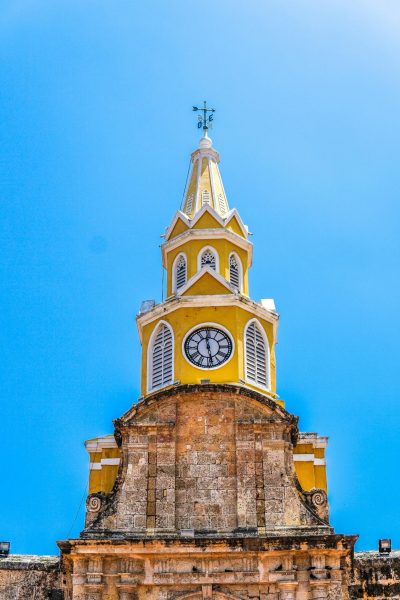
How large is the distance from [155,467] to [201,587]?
13.4 ft

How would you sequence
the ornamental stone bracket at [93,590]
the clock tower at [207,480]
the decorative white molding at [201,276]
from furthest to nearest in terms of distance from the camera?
1. the decorative white molding at [201,276]
2. the clock tower at [207,480]
3. the ornamental stone bracket at [93,590]

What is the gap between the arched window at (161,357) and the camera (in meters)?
35.2

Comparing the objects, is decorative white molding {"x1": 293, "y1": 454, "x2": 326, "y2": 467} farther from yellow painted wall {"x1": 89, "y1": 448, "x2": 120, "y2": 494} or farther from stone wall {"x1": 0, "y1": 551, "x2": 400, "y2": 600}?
yellow painted wall {"x1": 89, "y1": 448, "x2": 120, "y2": 494}

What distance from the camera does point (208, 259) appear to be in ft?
127

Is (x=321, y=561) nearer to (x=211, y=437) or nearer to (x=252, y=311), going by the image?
(x=211, y=437)

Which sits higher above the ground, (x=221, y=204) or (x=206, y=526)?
(x=221, y=204)

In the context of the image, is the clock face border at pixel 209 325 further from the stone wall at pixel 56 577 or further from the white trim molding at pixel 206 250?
the stone wall at pixel 56 577

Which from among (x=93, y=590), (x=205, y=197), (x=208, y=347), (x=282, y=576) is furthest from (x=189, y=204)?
(x=93, y=590)

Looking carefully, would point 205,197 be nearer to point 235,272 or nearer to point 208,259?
point 208,259

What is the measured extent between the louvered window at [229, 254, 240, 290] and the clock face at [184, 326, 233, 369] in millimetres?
3461

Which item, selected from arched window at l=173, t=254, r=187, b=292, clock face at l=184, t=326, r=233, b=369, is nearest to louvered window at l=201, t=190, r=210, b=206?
arched window at l=173, t=254, r=187, b=292

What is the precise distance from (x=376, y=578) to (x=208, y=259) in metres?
13.5

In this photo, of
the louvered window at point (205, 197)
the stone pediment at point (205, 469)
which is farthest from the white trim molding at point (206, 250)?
the stone pediment at point (205, 469)

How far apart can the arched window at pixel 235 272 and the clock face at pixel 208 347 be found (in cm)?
334
